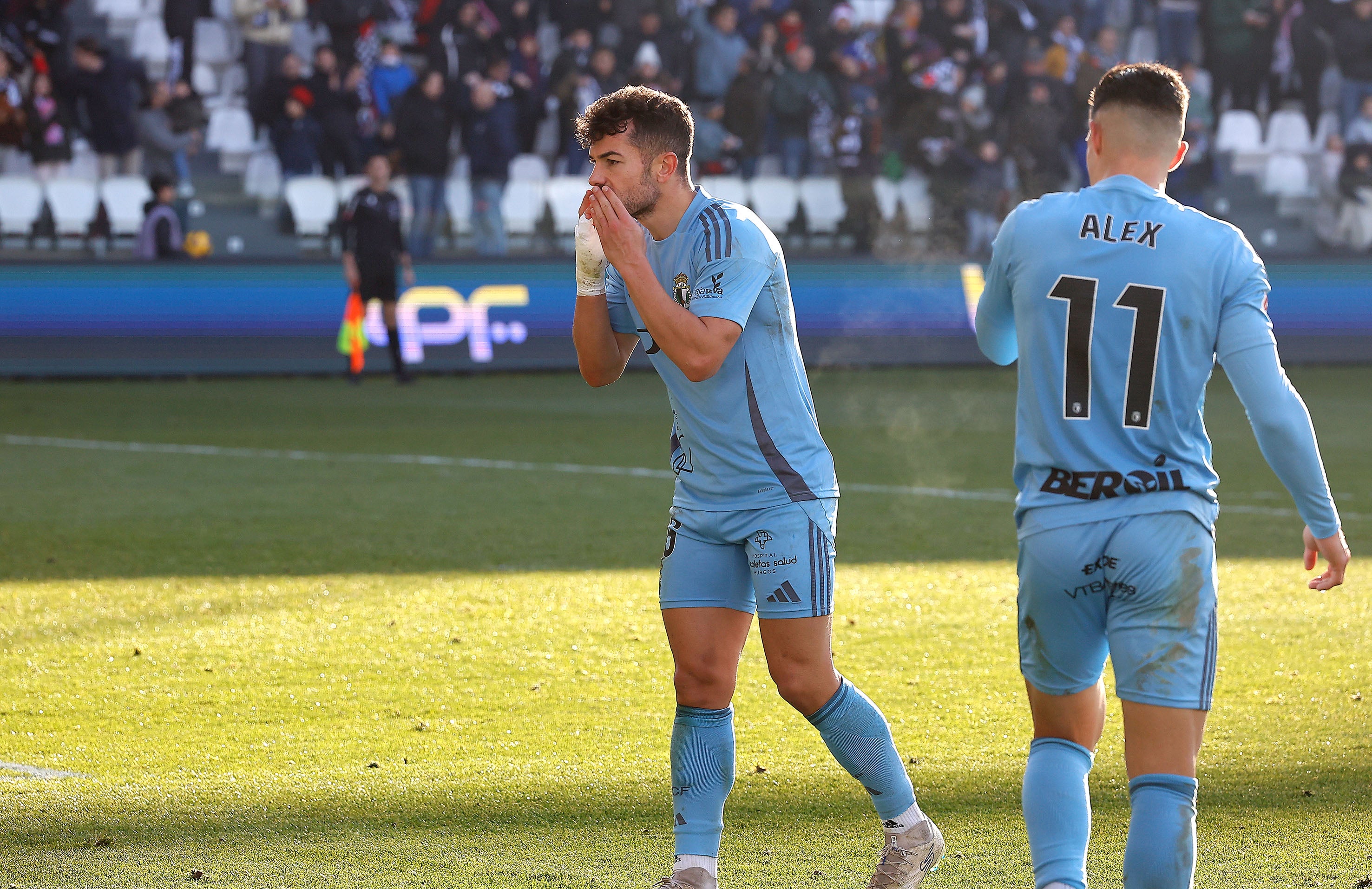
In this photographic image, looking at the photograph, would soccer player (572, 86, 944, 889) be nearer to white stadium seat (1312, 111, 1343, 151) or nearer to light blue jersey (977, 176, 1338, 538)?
light blue jersey (977, 176, 1338, 538)

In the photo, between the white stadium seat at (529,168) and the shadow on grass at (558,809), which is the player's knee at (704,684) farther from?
the white stadium seat at (529,168)

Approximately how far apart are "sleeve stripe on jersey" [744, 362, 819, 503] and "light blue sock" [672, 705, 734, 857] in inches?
20.1

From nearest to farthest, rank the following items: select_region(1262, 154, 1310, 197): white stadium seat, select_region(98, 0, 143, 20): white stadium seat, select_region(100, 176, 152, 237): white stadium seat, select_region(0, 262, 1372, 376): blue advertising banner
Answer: select_region(0, 262, 1372, 376): blue advertising banner → select_region(100, 176, 152, 237): white stadium seat → select_region(98, 0, 143, 20): white stadium seat → select_region(1262, 154, 1310, 197): white stadium seat

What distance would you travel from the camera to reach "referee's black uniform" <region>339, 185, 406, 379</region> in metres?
15.4

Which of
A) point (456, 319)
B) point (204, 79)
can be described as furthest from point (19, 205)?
point (456, 319)

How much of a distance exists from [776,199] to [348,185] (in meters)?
5.12

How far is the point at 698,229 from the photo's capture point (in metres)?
3.35

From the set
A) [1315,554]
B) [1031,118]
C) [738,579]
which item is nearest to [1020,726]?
[738,579]

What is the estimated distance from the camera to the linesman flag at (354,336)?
1609cm

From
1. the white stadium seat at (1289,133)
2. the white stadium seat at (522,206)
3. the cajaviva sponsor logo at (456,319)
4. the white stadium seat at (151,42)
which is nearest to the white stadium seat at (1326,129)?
the white stadium seat at (1289,133)

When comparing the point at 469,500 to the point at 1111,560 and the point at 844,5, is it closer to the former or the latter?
the point at 1111,560

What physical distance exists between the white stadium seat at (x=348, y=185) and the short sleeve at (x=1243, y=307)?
15913mm

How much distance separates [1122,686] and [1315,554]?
465 mm

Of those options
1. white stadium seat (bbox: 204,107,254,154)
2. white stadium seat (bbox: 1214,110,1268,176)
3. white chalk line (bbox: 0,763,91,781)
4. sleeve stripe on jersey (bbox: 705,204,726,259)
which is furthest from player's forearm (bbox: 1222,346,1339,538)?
white stadium seat (bbox: 1214,110,1268,176)
